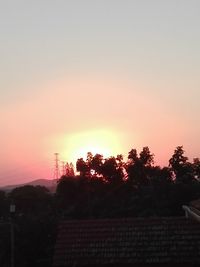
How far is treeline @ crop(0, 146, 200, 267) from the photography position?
4225 centimetres

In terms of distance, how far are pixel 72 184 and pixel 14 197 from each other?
8.72m

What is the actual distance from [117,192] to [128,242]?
119 ft

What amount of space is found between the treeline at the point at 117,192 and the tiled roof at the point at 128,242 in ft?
65.0

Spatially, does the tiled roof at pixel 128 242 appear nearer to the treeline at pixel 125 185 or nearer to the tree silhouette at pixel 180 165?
the treeline at pixel 125 185

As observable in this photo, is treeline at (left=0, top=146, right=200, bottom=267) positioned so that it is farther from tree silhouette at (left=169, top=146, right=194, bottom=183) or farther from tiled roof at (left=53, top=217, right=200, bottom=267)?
tiled roof at (left=53, top=217, right=200, bottom=267)

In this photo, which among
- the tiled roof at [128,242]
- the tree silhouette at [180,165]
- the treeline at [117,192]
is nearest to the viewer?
the tiled roof at [128,242]

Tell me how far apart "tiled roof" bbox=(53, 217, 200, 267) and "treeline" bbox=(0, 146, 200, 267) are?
19.8 metres

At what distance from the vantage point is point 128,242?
50.4 ft

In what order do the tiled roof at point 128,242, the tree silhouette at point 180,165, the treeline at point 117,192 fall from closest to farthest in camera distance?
1. the tiled roof at point 128,242
2. the treeline at point 117,192
3. the tree silhouette at point 180,165

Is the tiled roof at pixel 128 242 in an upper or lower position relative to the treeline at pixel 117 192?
lower

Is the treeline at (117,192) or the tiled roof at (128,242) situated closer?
the tiled roof at (128,242)

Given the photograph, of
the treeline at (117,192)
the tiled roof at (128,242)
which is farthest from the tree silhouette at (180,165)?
the tiled roof at (128,242)

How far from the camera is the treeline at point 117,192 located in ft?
139

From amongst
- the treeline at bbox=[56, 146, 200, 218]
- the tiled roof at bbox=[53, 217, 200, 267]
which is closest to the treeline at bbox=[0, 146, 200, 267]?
the treeline at bbox=[56, 146, 200, 218]
